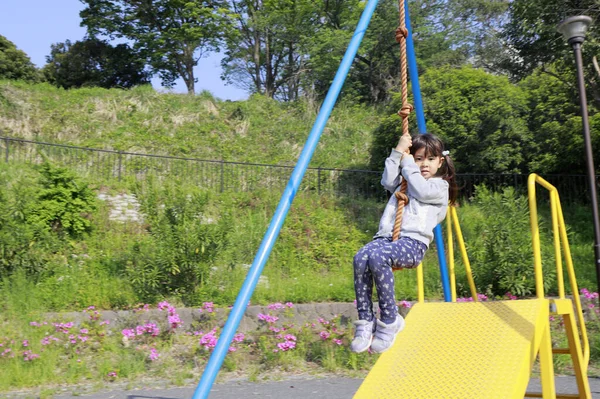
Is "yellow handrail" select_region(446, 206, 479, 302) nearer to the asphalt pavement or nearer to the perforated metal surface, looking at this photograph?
the perforated metal surface

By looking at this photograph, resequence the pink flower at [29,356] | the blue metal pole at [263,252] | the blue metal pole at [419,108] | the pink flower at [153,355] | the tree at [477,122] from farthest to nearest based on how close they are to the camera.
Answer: the tree at [477,122]
the pink flower at [153,355]
the pink flower at [29,356]
the blue metal pole at [419,108]
the blue metal pole at [263,252]

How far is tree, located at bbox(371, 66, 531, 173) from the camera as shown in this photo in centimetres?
1355

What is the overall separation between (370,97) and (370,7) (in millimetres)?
23445

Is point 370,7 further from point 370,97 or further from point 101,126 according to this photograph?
point 370,97

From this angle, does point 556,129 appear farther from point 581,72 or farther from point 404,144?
point 404,144

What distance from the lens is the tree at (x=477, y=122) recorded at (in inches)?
533

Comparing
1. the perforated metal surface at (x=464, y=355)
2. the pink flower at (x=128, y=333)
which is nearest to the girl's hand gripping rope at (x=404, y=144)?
the perforated metal surface at (x=464, y=355)

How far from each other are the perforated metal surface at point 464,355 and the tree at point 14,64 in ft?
93.5

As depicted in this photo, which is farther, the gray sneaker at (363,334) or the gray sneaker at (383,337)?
the gray sneaker at (383,337)

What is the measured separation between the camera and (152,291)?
24.0 feet

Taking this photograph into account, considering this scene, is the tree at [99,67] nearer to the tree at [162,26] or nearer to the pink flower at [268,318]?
the tree at [162,26]

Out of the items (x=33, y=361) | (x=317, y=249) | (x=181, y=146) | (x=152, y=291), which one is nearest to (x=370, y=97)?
(x=181, y=146)

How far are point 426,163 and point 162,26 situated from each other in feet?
86.3

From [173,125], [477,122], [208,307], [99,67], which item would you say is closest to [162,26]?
→ [99,67]
